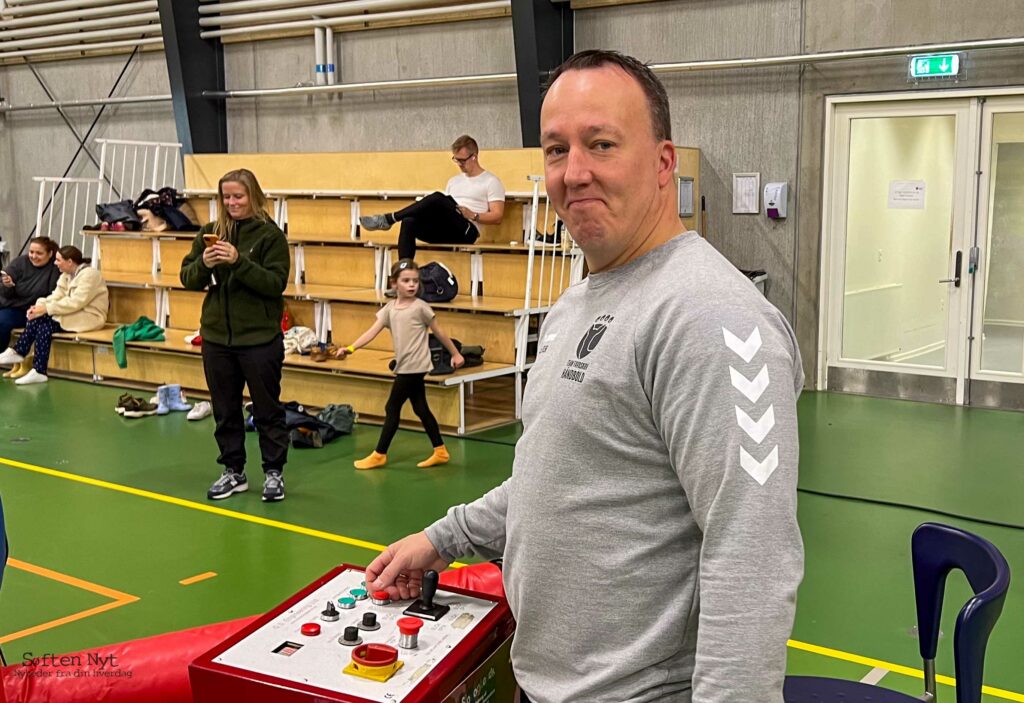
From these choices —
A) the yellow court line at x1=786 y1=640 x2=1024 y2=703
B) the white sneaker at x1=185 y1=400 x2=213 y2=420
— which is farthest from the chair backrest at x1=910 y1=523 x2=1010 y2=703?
the white sneaker at x1=185 y1=400 x2=213 y2=420

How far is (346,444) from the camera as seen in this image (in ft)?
23.8

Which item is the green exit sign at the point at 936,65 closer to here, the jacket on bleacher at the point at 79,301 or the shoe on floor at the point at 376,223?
the shoe on floor at the point at 376,223

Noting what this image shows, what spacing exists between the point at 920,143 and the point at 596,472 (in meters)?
7.65

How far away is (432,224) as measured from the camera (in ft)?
27.1

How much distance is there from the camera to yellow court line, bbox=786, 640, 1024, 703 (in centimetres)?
358

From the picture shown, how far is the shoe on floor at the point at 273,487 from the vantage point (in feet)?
19.5

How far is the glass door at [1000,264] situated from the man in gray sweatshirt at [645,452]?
24.0 feet

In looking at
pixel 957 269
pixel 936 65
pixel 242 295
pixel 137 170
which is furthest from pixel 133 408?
pixel 936 65

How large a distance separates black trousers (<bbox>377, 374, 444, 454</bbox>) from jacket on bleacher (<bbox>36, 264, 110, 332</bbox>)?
4550 millimetres

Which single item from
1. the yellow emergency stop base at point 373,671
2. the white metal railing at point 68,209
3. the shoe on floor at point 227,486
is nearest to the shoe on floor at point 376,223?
the shoe on floor at point 227,486

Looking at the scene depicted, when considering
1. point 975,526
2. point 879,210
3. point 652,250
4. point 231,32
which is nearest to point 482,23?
point 231,32

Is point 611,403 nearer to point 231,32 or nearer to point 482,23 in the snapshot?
point 482,23

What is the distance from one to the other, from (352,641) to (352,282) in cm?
786

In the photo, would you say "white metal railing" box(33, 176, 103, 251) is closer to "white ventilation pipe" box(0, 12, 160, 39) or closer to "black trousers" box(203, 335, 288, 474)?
"white ventilation pipe" box(0, 12, 160, 39)
